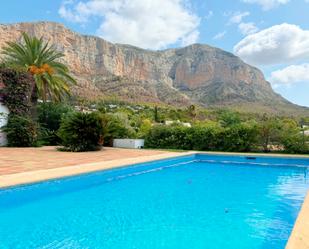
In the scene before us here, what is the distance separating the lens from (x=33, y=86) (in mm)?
17781

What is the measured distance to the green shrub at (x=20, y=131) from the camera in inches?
641

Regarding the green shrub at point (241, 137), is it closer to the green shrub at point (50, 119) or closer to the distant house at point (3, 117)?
the green shrub at point (50, 119)

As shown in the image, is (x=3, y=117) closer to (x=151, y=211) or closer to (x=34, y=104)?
(x=34, y=104)

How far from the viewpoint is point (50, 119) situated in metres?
19.3

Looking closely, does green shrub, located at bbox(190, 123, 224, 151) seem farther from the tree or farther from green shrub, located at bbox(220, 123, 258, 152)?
the tree

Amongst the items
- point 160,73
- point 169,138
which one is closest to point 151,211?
point 169,138

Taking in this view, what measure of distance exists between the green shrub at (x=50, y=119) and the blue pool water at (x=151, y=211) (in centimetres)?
1033

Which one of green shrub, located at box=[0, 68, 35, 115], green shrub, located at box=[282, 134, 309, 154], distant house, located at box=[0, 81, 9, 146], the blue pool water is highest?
green shrub, located at box=[0, 68, 35, 115]

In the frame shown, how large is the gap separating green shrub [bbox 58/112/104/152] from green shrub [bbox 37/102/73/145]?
4.29m

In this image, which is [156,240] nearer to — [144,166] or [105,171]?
[105,171]

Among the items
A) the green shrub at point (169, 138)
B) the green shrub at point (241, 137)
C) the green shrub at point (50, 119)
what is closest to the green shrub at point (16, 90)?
the green shrub at point (50, 119)

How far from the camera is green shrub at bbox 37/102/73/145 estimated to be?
62.2ft

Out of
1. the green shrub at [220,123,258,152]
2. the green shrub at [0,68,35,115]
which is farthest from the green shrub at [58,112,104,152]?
the green shrub at [220,123,258,152]

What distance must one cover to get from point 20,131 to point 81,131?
4102 millimetres
